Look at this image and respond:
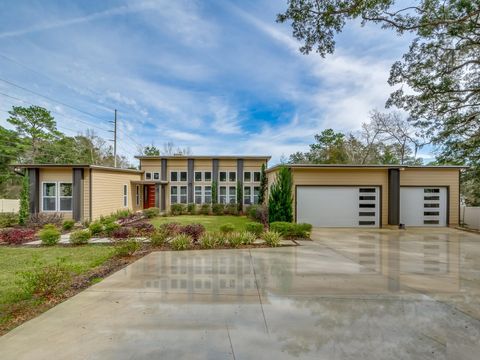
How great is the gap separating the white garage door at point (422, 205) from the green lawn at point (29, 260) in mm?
14882

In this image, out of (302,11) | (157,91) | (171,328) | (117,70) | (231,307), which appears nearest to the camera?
(171,328)

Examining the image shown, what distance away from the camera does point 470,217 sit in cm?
1303

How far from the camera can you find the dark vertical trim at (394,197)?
12.6 m

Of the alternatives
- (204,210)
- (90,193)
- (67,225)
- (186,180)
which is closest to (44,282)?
(67,225)

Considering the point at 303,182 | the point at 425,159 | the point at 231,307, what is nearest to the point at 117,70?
the point at 303,182

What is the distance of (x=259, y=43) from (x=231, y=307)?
35.0 ft

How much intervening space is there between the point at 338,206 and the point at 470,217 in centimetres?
779

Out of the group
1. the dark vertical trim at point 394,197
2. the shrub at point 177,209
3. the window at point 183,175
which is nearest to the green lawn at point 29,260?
the shrub at point 177,209

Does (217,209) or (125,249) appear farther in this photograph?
(217,209)

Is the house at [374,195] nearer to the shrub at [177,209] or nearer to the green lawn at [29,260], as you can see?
the green lawn at [29,260]

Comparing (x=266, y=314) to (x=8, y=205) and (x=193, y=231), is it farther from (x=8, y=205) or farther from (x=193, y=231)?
(x=8, y=205)

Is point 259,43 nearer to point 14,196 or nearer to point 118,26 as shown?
point 118,26

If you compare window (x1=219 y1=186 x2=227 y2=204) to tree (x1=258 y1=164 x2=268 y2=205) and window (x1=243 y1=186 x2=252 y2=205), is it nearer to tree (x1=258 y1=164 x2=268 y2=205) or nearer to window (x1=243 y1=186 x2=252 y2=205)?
window (x1=243 y1=186 x2=252 y2=205)

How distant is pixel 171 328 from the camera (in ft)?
10.00
